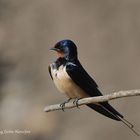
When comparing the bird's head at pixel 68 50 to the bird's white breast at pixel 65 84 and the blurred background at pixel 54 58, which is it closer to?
the bird's white breast at pixel 65 84

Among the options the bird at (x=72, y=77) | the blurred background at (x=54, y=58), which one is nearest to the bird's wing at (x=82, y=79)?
the bird at (x=72, y=77)

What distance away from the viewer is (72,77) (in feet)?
5.77

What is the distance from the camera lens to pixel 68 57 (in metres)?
1.64

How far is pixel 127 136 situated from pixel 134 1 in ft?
5.63

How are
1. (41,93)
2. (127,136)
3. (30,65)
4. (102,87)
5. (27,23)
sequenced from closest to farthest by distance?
1. (127,136)
2. (102,87)
3. (41,93)
4. (30,65)
5. (27,23)

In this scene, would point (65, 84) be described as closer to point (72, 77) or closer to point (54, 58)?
point (72, 77)

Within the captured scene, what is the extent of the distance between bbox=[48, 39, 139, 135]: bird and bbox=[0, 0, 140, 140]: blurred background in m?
3.00

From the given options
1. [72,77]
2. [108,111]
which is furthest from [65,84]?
[108,111]

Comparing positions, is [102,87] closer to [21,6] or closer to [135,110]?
[135,110]

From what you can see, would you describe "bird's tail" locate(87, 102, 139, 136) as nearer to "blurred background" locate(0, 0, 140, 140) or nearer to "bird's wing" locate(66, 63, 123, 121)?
"bird's wing" locate(66, 63, 123, 121)

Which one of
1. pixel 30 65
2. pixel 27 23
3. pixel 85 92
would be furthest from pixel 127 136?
pixel 85 92

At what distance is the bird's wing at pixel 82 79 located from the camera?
1665mm

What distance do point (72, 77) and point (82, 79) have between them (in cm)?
5

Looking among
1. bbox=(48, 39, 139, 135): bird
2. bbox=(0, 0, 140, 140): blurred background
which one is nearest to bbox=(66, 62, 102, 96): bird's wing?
bbox=(48, 39, 139, 135): bird
